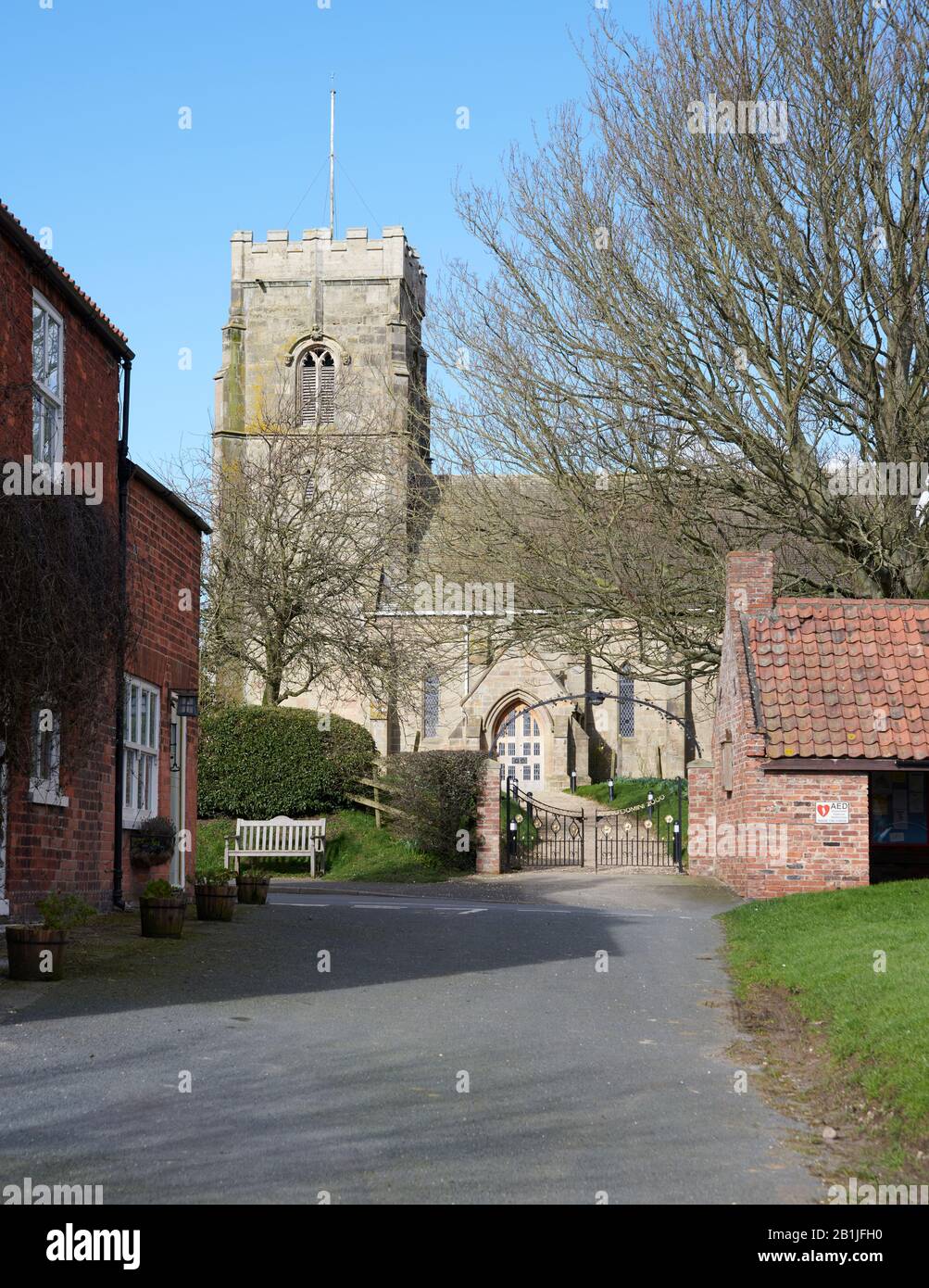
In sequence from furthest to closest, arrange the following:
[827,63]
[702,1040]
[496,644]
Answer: [496,644] < [827,63] < [702,1040]

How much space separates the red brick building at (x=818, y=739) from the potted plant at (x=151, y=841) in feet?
26.1

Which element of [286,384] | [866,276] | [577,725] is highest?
[286,384]

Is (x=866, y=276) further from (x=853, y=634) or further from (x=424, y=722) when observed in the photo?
(x=424, y=722)

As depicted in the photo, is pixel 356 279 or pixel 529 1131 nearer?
pixel 529 1131

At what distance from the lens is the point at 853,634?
851 inches

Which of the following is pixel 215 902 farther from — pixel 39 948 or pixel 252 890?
pixel 39 948

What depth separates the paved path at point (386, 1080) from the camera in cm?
570

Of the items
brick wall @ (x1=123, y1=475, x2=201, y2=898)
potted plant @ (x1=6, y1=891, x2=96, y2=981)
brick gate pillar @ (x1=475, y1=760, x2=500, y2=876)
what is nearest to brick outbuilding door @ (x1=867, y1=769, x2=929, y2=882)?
brick gate pillar @ (x1=475, y1=760, x2=500, y2=876)

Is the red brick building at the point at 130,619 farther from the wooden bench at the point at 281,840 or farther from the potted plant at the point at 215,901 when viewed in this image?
the wooden bench at the point at 281,840

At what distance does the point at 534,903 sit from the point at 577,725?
85.6ft

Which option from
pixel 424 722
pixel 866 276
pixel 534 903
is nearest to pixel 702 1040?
pixel 534 903

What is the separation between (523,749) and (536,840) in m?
17.6
